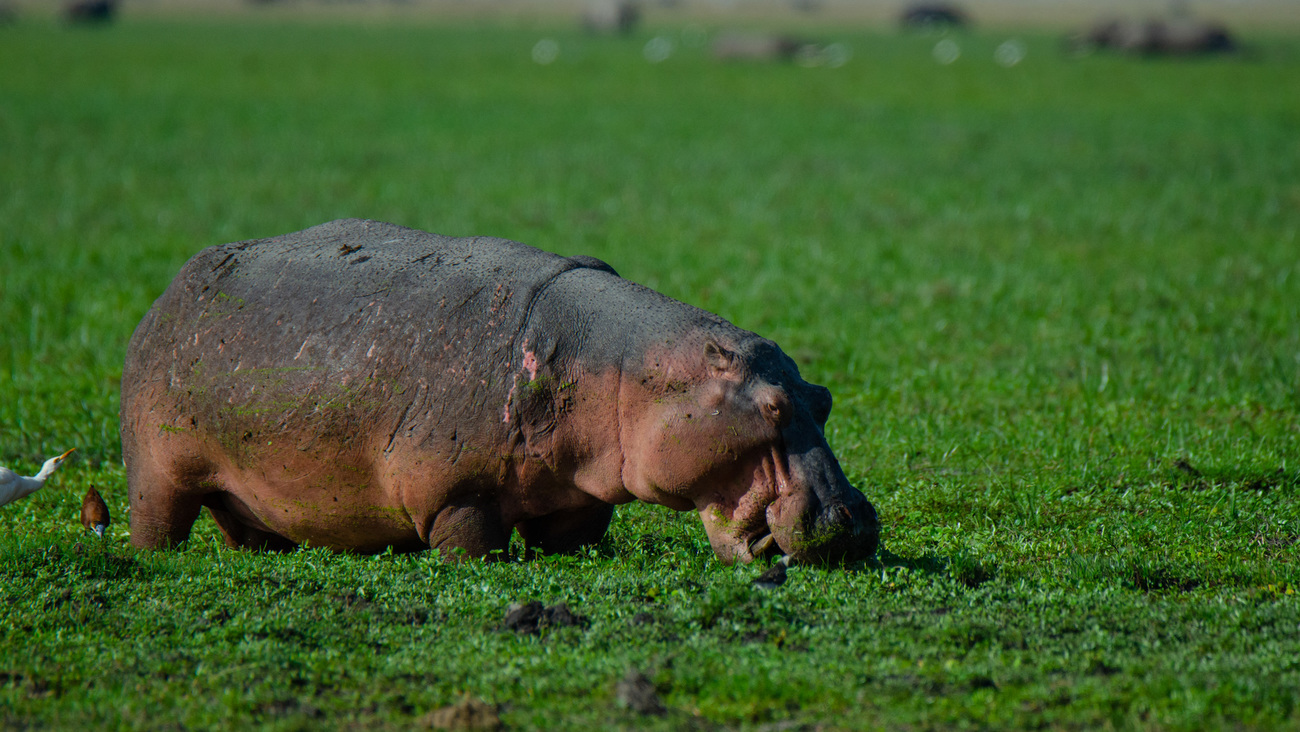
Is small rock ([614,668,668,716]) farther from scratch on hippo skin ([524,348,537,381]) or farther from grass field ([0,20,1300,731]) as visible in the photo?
scratch on hippo skin ([524,348,537,381])

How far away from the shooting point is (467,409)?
524cm

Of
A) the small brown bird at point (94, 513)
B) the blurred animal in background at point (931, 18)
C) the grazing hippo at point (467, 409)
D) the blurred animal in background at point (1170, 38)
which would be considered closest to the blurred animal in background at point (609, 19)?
the blurred animal in background at point (931, 18)

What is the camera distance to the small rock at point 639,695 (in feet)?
13.8

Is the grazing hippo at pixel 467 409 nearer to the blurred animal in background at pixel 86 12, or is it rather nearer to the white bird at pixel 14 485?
the white bird at pixel 14 485

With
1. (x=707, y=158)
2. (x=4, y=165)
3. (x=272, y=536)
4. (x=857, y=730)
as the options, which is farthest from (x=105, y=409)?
(x=707, y=158)

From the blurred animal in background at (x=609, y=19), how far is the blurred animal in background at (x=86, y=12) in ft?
73.6

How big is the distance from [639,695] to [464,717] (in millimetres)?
588

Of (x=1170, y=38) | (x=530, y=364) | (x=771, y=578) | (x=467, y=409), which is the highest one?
(x=530, y=364)

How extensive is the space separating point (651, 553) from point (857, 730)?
2059mm

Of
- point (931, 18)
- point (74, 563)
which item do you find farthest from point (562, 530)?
point (931, 18)

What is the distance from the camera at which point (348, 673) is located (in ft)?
14.8

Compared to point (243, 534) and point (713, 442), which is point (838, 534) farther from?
point (243, 534)

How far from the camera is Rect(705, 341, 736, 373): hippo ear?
5.12m

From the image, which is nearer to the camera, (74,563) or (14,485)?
(74,563)
